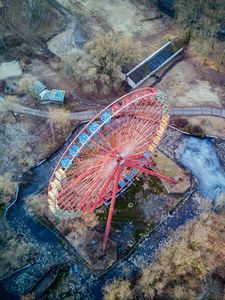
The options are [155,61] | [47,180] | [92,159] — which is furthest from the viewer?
[155,61]

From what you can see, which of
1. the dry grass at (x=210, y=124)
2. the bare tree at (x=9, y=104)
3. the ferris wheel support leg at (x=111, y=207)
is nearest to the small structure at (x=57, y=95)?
the bare tree at (x=9, y=104)

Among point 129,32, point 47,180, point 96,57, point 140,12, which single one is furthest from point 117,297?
point 140,12

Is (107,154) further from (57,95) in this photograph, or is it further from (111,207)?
(57,95)

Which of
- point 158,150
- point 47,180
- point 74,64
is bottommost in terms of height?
point 47,180

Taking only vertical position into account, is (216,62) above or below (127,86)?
above

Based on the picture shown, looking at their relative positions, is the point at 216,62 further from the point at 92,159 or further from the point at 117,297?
the point at 117,297

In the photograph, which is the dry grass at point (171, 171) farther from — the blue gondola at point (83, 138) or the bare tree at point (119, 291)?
the blue gondola at point (83, 138)

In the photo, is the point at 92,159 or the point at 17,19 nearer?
the point at 92,159

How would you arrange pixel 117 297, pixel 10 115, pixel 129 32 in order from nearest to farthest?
pixel 117 297 < pixel 10 115 < pixel 129 32
